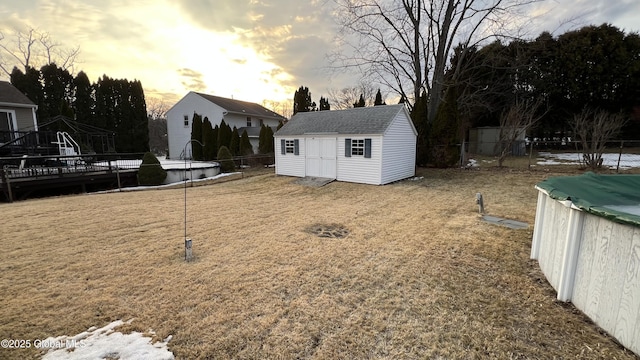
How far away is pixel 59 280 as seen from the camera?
11.9ft

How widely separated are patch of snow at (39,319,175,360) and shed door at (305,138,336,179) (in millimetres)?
10265

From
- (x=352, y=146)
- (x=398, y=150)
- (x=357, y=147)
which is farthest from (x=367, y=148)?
(x=398, y=150)

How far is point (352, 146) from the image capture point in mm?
11688

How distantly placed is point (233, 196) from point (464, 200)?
26.9ft

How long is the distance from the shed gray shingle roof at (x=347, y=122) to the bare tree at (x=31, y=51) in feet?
92.0

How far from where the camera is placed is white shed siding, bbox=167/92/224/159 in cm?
2584

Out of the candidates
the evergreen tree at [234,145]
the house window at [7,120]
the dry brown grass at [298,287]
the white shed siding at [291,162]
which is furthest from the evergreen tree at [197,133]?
the dry brown grass at [298,287]

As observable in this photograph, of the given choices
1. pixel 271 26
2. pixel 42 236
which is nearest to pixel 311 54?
pixel 271 26

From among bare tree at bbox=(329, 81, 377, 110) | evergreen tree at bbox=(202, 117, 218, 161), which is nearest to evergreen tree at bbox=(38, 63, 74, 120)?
evergreen tree at bbox=(202, 117, 218, 161)

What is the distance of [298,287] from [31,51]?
3903cm

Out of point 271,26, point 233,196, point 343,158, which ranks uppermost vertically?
point 271,26

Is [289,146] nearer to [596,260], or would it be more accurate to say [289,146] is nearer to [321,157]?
[321,157]

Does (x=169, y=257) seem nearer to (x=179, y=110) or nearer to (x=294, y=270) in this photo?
(x=294, y=270)

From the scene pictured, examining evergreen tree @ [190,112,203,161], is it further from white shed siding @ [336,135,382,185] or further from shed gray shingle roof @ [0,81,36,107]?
white shed siding @ [336,135,382,185]
